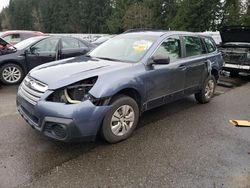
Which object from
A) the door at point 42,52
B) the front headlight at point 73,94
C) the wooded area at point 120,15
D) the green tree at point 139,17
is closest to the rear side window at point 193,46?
the front headlight at point 73,94

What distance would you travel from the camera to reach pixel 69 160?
388cm

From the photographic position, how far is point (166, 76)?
5.11 meters

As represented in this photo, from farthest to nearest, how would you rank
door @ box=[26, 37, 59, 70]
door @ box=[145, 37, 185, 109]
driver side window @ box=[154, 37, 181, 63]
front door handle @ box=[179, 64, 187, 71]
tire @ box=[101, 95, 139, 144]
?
door @ box=[26, 37, 59, 70]
front door handle @ box=[179, 64, 187, 71]
driver side window @ box=[154, 37, 181, 63]
door @ box=[145, 37, 185, 109]
tire @ box=[101, 95, 139, 144]

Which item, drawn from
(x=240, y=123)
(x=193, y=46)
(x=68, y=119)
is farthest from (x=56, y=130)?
(x=193, y=46)

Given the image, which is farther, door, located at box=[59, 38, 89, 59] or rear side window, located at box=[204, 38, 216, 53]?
door, located at box=[59, 38, 89, 59]

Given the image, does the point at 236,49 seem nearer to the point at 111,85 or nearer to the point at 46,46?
the point at 46,46

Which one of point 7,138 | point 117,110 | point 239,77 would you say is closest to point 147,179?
point 117,110

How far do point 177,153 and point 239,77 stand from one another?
7.02 m

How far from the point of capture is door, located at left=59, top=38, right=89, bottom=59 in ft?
28.7

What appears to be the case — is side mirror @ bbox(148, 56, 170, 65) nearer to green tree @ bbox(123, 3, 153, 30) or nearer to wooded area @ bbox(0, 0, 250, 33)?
wooded area @ bbox(0, 0, 250, 33)

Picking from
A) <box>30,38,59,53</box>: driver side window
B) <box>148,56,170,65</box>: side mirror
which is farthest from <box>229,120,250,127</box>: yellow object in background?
<box>30,38,59,53</box>: driver side window

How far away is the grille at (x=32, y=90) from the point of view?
4.00 metres

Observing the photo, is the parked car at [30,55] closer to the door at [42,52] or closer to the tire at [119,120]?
the door at [42,52]

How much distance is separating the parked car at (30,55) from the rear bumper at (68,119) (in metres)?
4.64
